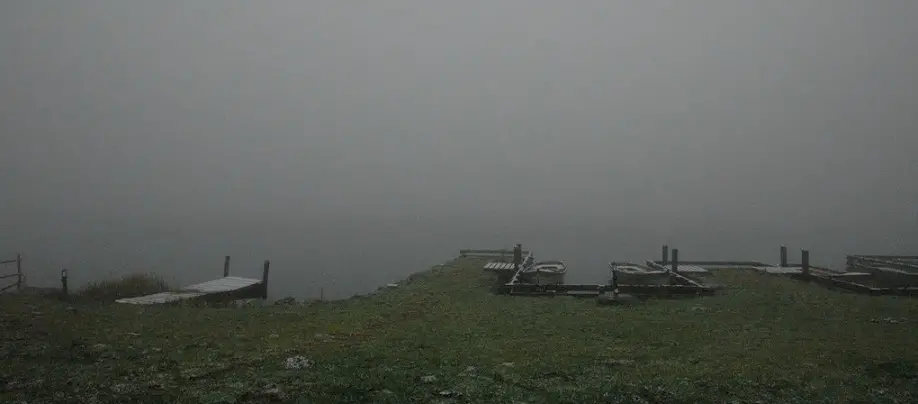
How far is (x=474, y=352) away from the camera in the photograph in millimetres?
12781

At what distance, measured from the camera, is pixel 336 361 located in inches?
467

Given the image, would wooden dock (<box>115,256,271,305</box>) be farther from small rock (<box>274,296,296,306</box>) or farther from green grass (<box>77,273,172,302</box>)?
small rock (<box>274,296,296,306</box>)

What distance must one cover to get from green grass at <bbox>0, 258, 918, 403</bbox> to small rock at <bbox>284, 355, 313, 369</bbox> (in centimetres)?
22

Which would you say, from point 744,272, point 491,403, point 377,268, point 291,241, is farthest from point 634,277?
point 291,241

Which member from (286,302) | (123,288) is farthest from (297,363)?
(123,288)

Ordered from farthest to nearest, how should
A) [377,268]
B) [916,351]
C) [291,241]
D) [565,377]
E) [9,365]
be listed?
[291,241] → [377,268] → [916,351] → [9,365] → [565,377]

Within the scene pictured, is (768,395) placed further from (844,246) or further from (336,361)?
(844,246)

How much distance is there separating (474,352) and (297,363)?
398 centimetres

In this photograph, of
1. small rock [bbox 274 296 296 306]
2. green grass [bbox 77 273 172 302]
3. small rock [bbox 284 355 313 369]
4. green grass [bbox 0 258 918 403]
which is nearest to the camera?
green grass [bbox 0 258 918 403]

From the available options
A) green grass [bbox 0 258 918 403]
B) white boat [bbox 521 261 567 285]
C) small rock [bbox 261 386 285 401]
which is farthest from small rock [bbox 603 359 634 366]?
white boat [bbox 521 261 567 285]

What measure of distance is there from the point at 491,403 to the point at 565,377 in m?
2.26

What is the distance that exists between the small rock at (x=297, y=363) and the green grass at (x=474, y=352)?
22 cm

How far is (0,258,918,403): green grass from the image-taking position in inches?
378

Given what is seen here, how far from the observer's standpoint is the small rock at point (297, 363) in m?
11.4
